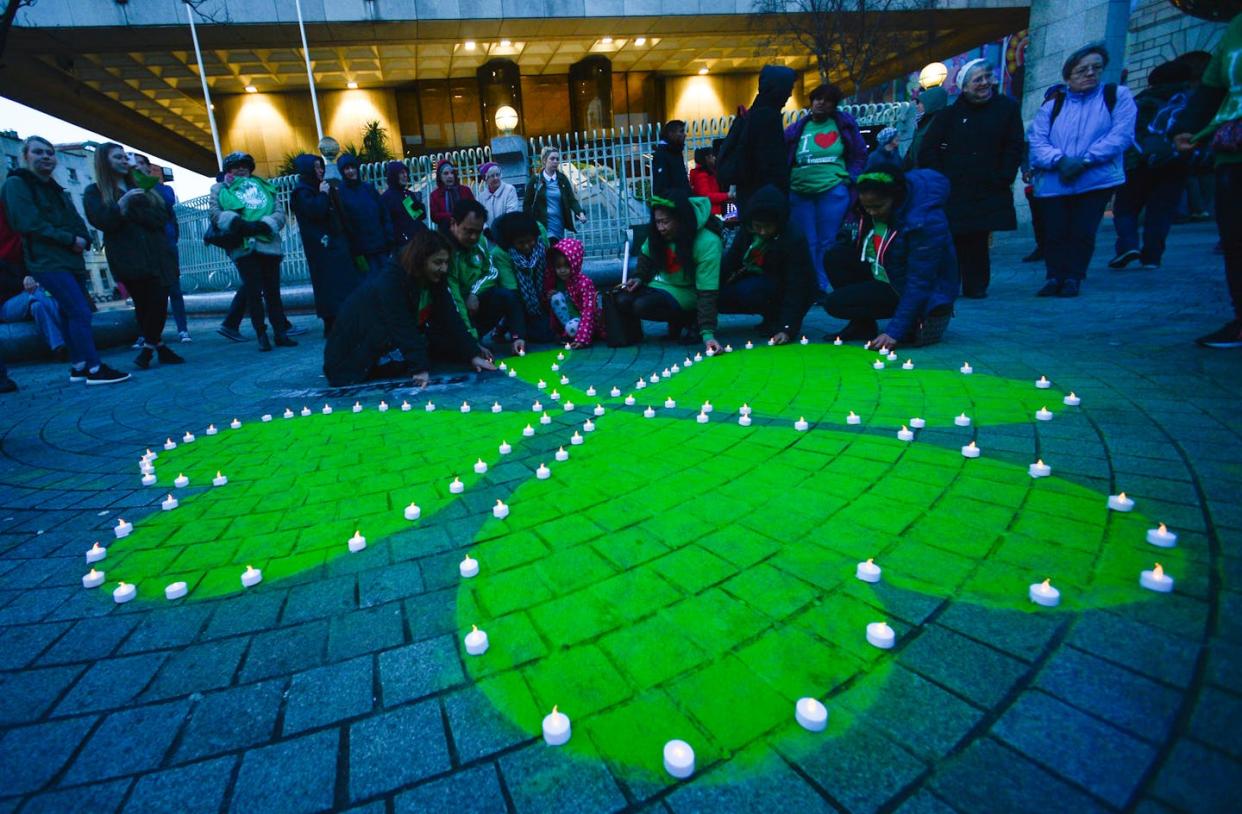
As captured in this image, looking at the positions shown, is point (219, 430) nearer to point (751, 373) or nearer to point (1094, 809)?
point (751, 373)

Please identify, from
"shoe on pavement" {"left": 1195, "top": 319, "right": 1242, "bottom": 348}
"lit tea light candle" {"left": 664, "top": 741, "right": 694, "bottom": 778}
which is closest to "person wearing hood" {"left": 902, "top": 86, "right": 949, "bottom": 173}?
"shoe on pavement" {"left": 1195, "top": 319, "right": 1242, "bottom": 348}

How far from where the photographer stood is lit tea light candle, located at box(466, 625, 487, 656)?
1886mm

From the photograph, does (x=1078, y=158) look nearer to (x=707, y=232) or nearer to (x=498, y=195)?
(x=707, y=232)

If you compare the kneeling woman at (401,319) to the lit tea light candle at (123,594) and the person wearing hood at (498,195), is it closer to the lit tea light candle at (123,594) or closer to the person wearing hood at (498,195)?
the lit tea light candle at (123,594)

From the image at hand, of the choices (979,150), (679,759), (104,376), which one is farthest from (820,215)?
(104,376)

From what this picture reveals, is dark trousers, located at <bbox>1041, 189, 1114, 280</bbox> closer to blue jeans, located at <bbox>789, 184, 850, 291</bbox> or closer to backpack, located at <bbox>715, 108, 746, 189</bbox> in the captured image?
blue jeans, located at <bbox>789, 184, 850, 291</bbox>

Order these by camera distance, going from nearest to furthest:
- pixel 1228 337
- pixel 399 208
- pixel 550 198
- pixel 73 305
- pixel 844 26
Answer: pixel 1228 337, pixel 73 305, pixel 399 208, pixel 550 198, pixel 844 26

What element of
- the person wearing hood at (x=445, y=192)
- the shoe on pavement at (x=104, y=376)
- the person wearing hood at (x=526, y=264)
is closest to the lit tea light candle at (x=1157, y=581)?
the person wearing hood at (x=526, y=264)

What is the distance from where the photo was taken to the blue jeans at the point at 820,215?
775 cm

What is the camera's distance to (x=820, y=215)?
788 cm

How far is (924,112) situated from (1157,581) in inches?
351

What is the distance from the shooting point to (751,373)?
16.9 feet

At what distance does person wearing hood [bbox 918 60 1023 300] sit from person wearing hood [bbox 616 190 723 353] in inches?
130

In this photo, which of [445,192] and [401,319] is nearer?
[401,319]
